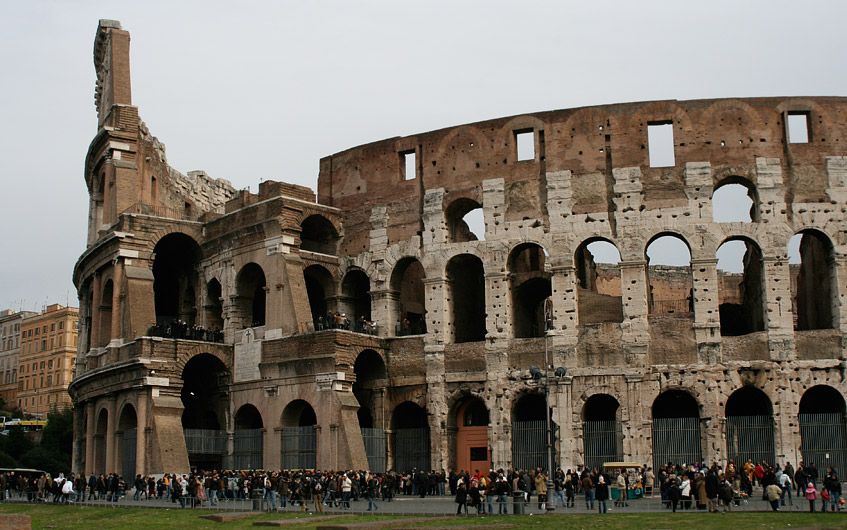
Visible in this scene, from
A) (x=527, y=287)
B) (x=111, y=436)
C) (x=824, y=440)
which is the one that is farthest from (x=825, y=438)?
(x=111, y=436)

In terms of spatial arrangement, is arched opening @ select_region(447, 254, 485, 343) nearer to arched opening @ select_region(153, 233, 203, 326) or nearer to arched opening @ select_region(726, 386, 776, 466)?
arched opening @ select_region(726, 386, 776, 466)

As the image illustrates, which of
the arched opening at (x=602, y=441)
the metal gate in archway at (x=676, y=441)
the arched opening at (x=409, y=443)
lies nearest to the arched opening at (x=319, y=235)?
the arched opening at (x=409, y=443)

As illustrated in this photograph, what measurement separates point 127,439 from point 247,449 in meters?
3.96

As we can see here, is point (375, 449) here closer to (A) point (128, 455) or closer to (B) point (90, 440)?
(A) point (128, 455)

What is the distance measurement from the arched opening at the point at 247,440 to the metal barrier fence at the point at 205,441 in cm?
55

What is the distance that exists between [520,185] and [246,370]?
1116 centimetres

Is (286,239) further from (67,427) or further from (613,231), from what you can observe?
(67,427)

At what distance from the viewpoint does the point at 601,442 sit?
105 ft

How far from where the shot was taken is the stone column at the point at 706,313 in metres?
31.7

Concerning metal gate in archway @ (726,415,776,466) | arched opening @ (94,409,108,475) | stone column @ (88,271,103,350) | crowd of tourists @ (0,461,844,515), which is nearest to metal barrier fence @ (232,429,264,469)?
crowd of tourists @ (0,461,844,515)

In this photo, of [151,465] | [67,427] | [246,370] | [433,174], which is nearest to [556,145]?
[433,174]

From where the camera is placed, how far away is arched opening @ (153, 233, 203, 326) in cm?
4075

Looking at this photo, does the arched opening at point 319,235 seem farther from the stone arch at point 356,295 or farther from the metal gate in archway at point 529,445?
the metal gate in archway at point 529,445

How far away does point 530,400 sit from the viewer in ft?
113
